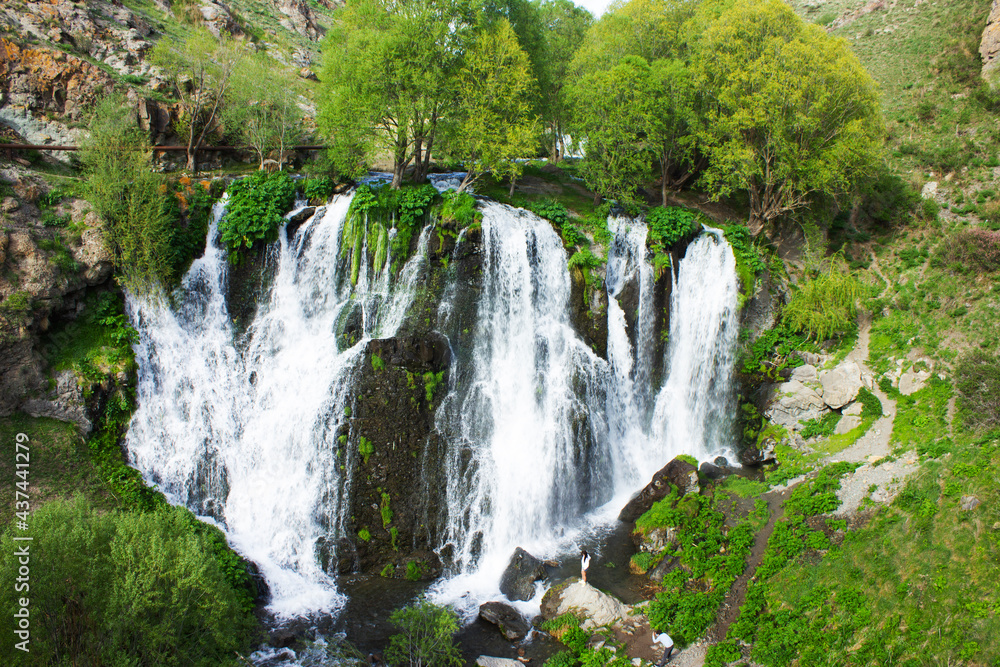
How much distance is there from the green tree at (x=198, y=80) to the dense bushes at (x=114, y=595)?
18764 millimetres

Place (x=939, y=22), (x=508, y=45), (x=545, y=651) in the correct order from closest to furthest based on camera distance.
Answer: (x=545, y=651) → (x=508, y=45) → (x=939, y=22)

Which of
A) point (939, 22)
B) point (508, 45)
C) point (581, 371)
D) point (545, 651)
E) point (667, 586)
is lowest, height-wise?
point (545, 651)

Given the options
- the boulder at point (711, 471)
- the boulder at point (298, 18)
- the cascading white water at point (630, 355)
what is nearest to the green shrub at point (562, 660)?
the cascading white water at point (630, 355)

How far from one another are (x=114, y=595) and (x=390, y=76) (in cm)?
1893

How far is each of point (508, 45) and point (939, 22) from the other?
119 feet

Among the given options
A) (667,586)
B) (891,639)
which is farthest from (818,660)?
(667,586)

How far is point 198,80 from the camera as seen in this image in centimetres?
2577

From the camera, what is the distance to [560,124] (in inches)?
1342

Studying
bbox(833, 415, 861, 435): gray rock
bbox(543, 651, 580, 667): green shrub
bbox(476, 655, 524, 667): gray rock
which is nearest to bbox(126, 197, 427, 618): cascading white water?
bbox(476, 655, 524, 667): gray rock

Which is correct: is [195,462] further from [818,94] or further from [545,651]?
[818,94]

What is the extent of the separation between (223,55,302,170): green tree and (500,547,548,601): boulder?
2017 cm

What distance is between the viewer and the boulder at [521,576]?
16469 mm

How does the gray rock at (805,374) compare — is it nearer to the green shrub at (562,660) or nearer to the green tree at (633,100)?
the green tree at (633,100)

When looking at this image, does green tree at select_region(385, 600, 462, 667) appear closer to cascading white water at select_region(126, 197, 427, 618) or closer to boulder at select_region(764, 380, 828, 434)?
cascading white water at select_region(126, 197, 427, 618)
